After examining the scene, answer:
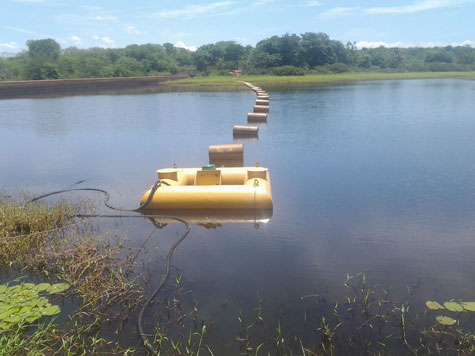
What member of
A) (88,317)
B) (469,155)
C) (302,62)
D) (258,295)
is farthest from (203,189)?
(302,62)

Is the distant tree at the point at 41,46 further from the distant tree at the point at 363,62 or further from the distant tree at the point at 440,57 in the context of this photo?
the distant tree at the point at 440,57

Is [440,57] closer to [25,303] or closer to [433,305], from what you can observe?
[433,305]

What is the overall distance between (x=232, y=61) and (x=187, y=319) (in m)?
76.7

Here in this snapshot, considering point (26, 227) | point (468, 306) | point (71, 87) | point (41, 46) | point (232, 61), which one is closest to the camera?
point (468, 306)

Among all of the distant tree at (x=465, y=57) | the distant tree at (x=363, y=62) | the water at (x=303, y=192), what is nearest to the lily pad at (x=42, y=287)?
the water at (x=303, y=192)

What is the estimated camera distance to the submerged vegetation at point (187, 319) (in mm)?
4215

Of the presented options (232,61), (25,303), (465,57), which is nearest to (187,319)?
(25,303)

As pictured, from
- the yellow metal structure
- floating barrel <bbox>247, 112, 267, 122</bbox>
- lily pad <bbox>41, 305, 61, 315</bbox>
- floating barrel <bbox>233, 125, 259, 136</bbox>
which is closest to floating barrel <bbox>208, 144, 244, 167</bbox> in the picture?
the yellow metal structure

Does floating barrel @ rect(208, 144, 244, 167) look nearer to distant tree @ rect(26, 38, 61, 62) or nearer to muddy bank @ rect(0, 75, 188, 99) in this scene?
muddy bank @ rect(0, 75, 188, 99)

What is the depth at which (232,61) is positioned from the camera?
77000mm

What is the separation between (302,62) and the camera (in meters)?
75.9

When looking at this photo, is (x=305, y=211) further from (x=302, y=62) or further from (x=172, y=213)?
(x=302, y=62)

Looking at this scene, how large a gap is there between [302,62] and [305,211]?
7307 cm

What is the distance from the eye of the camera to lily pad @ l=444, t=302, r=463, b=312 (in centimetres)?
467
